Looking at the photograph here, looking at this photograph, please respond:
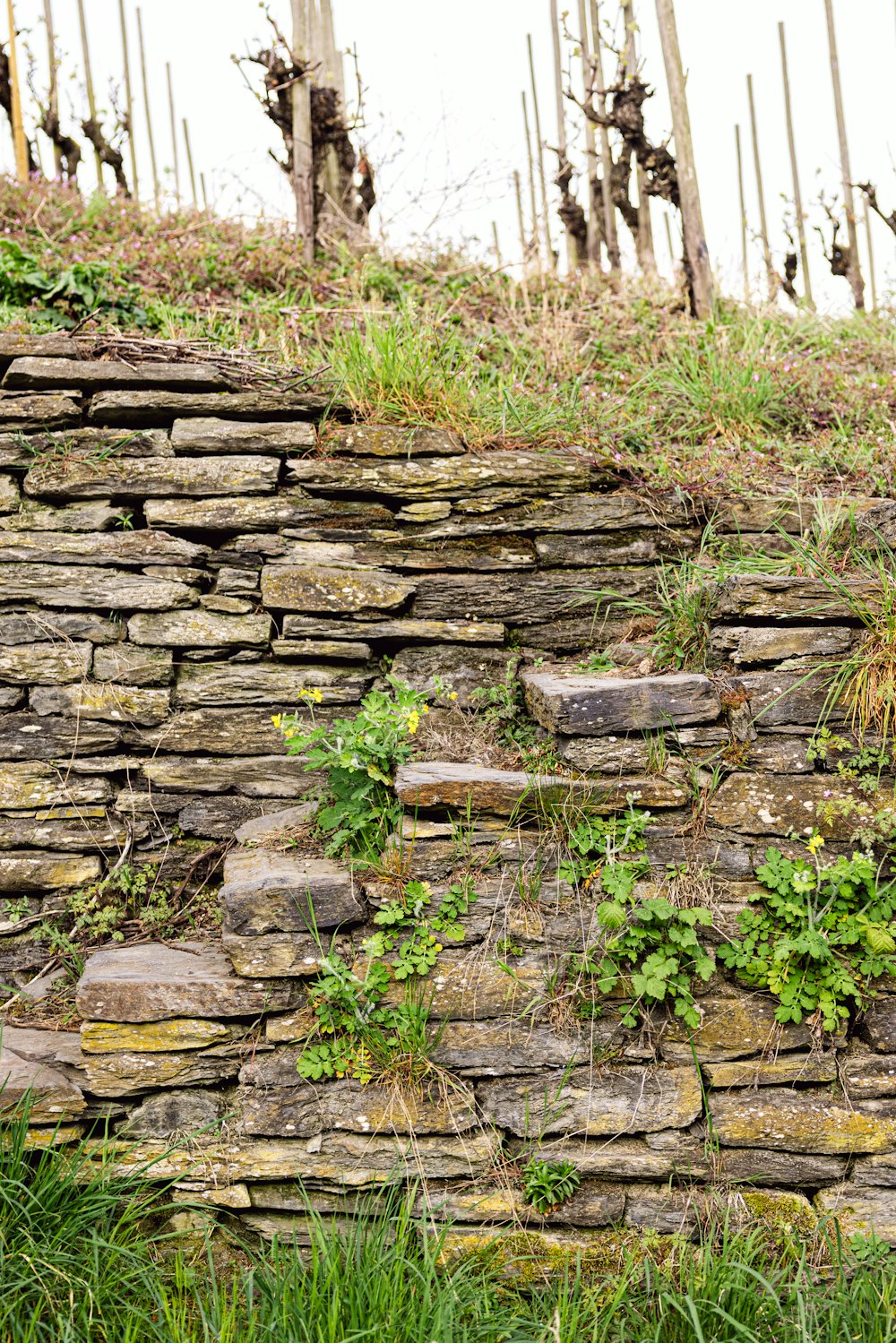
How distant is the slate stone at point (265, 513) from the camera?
13.2 feet

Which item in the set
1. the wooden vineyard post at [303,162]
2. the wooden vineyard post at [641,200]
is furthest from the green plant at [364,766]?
the wooden vineyard post at [641,200]

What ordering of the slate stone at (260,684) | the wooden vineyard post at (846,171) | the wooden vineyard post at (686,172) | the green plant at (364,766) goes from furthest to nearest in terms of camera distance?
the wooden vineyard post at (846,171)
the wooden vineyard post at (686,172)
the slate stone at (260,684)
the green plant at (364,766)

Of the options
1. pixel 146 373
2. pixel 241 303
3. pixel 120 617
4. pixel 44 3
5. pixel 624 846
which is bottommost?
pixel 624 846

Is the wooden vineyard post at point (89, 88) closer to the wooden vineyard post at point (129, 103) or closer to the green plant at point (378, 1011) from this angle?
the wooden vineyard post at point (129, 103)

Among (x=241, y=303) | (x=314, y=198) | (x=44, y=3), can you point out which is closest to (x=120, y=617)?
(x=241, y=303)

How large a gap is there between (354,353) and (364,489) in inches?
33.2

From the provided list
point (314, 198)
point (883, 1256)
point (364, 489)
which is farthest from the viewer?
point (314, 198)

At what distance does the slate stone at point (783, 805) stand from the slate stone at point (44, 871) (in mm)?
2432

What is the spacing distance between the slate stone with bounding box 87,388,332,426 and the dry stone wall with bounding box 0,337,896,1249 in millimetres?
17

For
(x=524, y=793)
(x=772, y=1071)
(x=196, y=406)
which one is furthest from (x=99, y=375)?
(x=772, y=1071)

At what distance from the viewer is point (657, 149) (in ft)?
22.4

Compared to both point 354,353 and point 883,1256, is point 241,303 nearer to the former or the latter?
point 354,353

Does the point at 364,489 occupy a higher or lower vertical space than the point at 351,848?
higher

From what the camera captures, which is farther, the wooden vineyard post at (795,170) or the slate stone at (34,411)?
the wooden vineyard post at (795,170)
